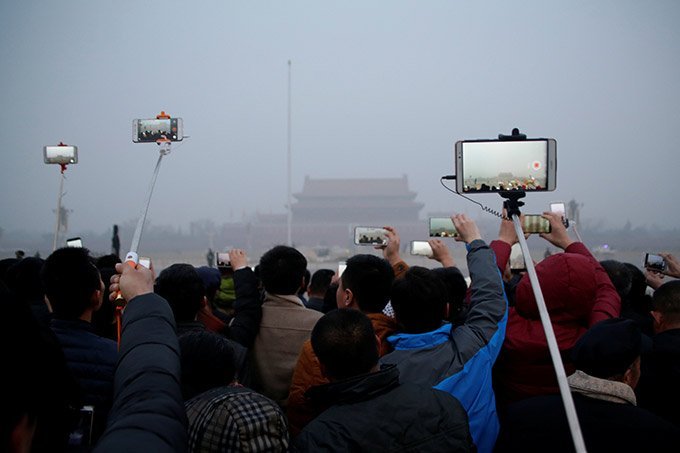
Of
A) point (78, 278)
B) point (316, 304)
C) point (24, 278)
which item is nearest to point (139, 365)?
point (78, 278)

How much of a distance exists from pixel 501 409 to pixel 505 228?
70 centimetres

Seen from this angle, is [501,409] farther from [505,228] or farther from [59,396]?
[59,396]

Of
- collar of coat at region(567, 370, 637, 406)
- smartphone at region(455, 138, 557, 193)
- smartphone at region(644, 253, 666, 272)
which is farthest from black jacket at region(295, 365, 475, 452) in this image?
smartphone at region(644, 253, 666, 272)

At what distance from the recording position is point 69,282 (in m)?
1.68

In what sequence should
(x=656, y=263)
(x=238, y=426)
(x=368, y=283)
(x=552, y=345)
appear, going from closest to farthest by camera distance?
(x=238, y=426)
(x=552, y=345)
(x=368, y=283)
(x=656, y=263)

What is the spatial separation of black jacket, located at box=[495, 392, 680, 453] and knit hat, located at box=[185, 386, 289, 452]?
0.70 m

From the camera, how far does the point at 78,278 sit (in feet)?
5.56

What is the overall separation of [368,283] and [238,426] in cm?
103

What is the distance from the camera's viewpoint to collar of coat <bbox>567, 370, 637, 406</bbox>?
1479 millimetres

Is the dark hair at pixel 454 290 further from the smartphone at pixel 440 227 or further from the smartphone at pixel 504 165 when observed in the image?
the smartphone at pixel 504 165

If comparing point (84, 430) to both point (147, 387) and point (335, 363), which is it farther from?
point (335, 363)

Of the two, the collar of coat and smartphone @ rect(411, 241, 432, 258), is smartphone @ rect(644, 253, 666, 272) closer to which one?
smartphone @ rect(411, 241, 432, 258)

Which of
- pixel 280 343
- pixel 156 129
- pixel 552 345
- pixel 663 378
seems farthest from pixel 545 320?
pixel 156 129

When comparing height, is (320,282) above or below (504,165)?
below
